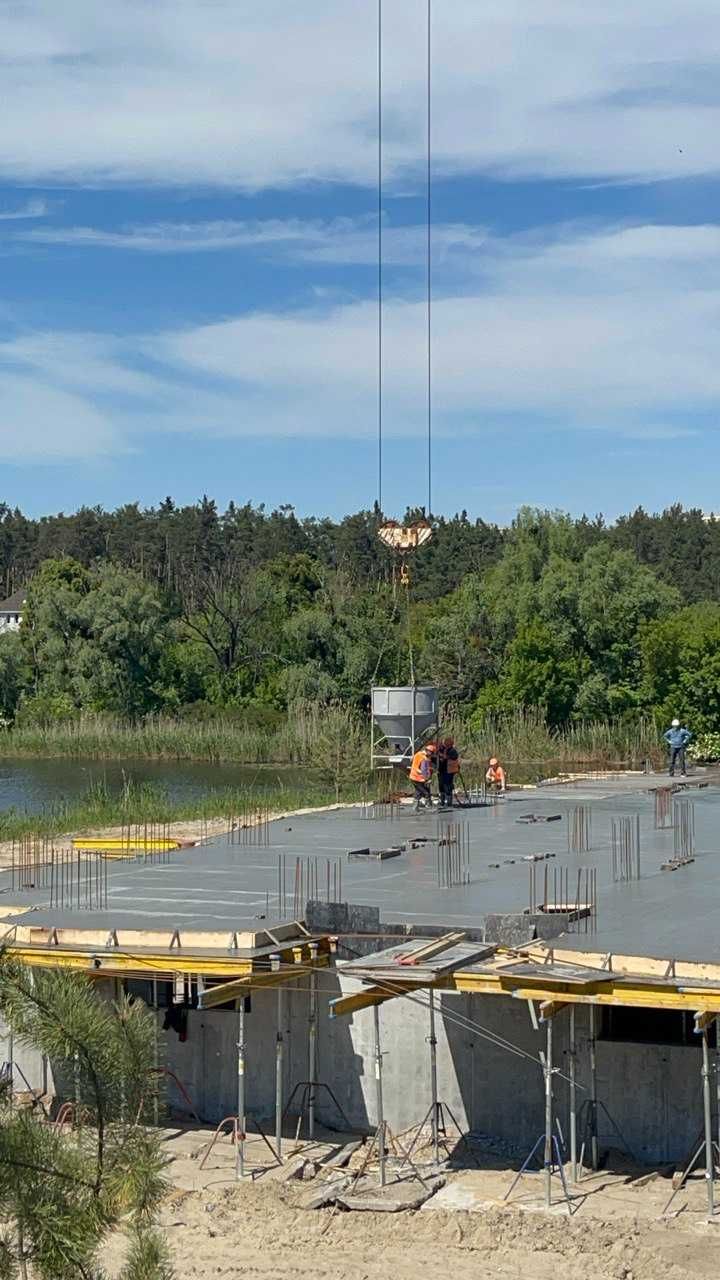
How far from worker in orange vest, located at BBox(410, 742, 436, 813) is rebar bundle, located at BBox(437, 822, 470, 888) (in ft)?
5.30

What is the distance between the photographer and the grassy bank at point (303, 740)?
174 feet

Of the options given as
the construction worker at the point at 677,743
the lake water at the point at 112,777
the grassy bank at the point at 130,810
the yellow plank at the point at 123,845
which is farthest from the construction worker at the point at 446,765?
the lake water at the point at 112,777

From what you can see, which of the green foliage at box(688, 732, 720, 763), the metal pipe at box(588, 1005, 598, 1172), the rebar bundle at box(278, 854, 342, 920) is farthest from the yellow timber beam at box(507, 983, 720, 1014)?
the green foliage at box(688, 732, 720, 763)

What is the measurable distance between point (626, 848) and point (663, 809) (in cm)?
621

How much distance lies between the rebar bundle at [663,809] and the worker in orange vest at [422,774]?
431cm

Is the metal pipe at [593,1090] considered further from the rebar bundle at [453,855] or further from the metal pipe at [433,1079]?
the rebar bundle at [453,855]

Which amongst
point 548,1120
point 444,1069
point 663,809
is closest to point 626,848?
point 663,809

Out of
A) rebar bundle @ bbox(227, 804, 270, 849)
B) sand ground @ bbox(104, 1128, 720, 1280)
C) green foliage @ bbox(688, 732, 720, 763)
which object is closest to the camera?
sand ground @ bbox(104, 1128, 720, 1280)

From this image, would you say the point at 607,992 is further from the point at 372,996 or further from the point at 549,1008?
the point at 372,996

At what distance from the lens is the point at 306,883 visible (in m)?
23.3

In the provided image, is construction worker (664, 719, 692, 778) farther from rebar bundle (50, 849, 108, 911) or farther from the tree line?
rebar bundle (50, 849, 108, 911)

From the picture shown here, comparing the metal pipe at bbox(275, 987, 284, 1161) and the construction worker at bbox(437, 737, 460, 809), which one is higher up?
the construction worker at bbox(437, 737, 460, 809)

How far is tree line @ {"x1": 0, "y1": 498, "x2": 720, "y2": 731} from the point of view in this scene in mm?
61531

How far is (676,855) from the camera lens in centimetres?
2575
